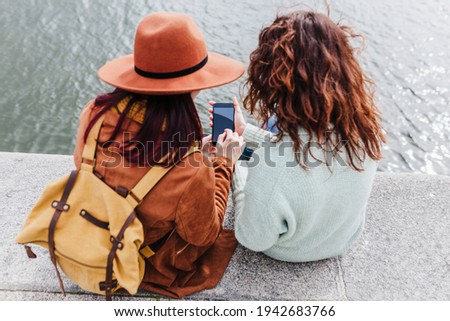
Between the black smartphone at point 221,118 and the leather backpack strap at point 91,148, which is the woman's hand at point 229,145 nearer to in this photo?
the black smartphone at point 221,118

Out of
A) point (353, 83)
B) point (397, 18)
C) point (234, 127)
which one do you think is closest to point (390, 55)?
point (397, 18)

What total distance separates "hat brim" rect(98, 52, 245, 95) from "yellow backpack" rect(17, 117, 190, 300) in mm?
217

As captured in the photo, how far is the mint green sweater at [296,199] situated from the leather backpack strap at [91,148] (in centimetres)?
69

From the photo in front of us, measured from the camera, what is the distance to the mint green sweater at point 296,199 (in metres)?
1.87

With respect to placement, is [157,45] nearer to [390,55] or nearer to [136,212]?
[136,212]

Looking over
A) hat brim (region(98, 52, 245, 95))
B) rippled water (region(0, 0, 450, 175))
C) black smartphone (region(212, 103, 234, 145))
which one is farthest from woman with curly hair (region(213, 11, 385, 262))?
rippled water (region(0, 0, 450, 175))

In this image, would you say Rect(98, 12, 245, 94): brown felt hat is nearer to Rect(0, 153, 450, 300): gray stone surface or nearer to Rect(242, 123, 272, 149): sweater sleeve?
Rect(242, 123, 272, 149): sweater sleeve

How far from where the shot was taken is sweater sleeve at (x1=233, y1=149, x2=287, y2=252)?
1892 mm

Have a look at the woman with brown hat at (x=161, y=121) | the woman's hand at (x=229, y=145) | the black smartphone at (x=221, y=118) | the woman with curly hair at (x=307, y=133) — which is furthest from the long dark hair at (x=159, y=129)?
the black smartphone at (x=221, y=118)

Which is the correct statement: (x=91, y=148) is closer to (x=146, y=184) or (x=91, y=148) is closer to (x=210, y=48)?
(x=146, y=184)

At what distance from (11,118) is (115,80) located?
12.8 ft

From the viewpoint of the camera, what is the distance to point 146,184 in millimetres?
1806

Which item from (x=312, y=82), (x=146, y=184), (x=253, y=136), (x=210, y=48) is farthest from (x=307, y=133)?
(x=210, y=48)
